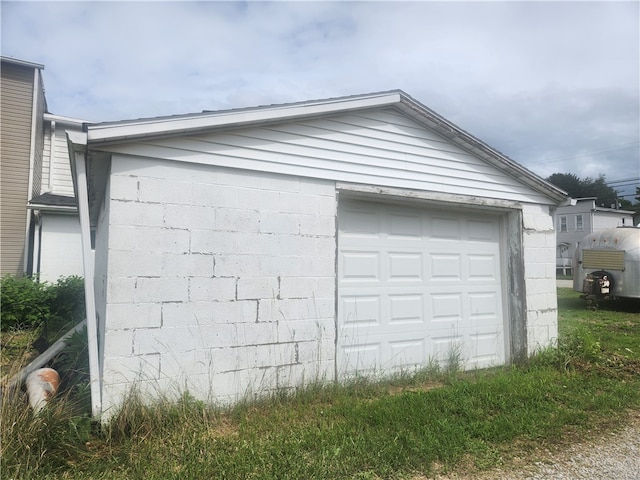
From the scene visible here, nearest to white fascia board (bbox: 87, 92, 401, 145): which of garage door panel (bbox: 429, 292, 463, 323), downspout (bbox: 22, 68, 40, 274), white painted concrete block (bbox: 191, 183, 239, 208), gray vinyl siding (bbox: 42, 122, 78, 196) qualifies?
white painted concrete block (bbox: 191, 183, 239, 208)

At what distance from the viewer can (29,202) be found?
11.2 metres

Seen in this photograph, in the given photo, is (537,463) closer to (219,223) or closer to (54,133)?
(219,223)

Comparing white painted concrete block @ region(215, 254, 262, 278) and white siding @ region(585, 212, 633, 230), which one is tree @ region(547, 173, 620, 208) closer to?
white siding @ region(585, 212, 633, 230)

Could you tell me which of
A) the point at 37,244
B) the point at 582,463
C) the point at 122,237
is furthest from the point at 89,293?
the point at 37,244

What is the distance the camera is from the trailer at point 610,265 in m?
13.3

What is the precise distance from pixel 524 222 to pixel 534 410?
3336 millimetres

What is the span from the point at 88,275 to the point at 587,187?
251 ft

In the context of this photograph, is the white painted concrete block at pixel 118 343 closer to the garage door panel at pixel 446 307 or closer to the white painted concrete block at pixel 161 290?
the white painted concrete block at pixel 161 290

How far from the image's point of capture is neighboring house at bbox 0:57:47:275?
11.4m

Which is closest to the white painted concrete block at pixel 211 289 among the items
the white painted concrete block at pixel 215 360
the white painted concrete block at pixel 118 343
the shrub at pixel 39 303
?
the white painted concrete block at pixel 215 360

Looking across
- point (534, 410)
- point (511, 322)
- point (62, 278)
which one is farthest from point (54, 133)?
point (534, 410)

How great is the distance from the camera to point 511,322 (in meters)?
6.96

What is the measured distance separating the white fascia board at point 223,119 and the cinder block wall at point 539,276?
323 centimetres

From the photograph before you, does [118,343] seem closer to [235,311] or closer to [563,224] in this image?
[235,311]
